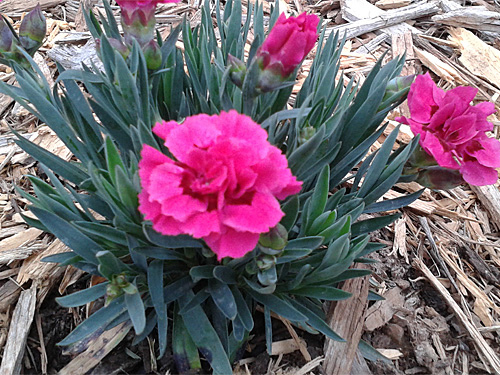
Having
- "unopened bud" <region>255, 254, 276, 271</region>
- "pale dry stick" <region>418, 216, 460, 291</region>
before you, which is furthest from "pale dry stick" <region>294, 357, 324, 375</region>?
"pale dry stick" <region>418, 216, 460, 291</region>

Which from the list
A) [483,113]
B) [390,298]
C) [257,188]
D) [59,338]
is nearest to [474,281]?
[390,298]

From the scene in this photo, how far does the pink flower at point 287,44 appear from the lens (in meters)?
0.86

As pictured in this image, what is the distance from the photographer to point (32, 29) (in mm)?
1080

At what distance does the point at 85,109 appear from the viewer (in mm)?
1096

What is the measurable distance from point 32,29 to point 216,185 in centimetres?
71

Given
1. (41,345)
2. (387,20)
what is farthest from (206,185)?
(387,20)

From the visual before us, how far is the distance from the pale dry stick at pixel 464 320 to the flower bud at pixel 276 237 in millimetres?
806

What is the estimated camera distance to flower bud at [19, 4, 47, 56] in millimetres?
1074

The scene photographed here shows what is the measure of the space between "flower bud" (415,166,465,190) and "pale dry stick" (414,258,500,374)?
18.0 inches

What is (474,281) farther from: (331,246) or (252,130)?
(252,130)

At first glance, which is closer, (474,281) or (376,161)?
(376,161)

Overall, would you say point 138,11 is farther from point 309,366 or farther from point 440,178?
point 309,366

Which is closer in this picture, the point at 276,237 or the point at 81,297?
the point at 276,237

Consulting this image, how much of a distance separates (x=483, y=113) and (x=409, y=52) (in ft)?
3.78
